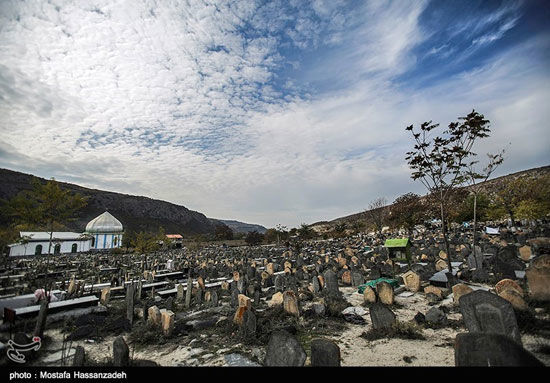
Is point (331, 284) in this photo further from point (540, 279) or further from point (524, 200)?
point (524, 200)

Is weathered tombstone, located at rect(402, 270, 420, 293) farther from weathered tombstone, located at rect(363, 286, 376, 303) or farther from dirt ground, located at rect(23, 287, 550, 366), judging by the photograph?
dirt ground, located at rect(23, 287, 550, 366)

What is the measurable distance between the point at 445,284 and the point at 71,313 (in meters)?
14.6

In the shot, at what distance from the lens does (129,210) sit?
402 ft

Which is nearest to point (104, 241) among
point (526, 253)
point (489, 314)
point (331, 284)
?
point (331, 284)

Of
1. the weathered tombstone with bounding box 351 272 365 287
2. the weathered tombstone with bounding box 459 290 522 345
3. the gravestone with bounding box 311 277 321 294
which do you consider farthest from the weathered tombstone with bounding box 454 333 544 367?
the weathered tombstone with bounding box 351 272 365 287

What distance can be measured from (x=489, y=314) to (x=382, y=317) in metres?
2.32

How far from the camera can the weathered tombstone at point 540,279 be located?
711 cm

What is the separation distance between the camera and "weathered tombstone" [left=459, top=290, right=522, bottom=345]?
4.54 m

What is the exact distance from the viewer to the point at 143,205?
131375mm

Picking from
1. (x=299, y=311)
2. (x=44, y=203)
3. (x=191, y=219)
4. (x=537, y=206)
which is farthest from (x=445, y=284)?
(x=191, y=219)

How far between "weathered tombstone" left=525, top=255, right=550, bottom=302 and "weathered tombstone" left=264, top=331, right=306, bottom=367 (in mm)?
7983

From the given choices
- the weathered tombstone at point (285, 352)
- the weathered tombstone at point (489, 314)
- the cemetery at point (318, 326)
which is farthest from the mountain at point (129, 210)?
the weathered tombstone at point (489, 314)

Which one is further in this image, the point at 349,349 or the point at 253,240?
the point at 253,240

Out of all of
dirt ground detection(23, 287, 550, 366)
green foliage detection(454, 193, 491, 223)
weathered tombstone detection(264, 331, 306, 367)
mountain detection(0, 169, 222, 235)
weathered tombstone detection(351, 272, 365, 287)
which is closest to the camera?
weathered tombstone detection(264, 331, 306, 367)
